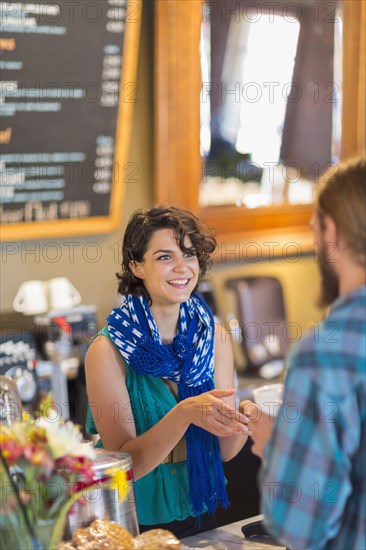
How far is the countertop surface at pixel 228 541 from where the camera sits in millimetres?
1646

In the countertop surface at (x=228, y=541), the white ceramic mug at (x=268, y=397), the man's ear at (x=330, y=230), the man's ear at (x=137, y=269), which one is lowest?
the countertop surface at (x=228, y=541)

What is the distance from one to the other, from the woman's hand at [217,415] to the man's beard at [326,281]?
552mm

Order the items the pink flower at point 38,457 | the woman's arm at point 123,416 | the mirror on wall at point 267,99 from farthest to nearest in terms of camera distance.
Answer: the mirror on wall at point 267,99, the woman's arm at point 123,416, the pink flower at point 38,457

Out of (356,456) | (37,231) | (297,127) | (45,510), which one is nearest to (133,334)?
(45,510)

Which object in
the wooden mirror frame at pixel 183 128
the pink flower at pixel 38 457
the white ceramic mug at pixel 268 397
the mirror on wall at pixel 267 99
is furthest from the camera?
the mirror on wall at pixel 267 99

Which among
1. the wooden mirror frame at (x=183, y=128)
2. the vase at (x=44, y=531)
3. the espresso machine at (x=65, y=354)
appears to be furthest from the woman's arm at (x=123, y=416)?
the wooden mirror frame at (x=183, y=128)

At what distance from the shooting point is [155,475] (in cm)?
198

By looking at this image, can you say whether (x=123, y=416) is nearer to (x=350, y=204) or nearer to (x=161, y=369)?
(x=161, y=369)

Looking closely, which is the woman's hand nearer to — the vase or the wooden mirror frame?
the vase

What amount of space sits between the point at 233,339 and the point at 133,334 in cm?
195

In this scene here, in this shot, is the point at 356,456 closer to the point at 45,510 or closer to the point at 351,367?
the point at 351,367

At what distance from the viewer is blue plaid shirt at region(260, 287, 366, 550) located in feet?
3.61

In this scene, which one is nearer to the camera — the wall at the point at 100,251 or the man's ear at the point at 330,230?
the man's ear at the point at 330,230

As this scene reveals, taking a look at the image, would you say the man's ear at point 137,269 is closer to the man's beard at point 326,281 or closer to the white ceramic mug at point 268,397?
the white ceramic mug at point 268,397
